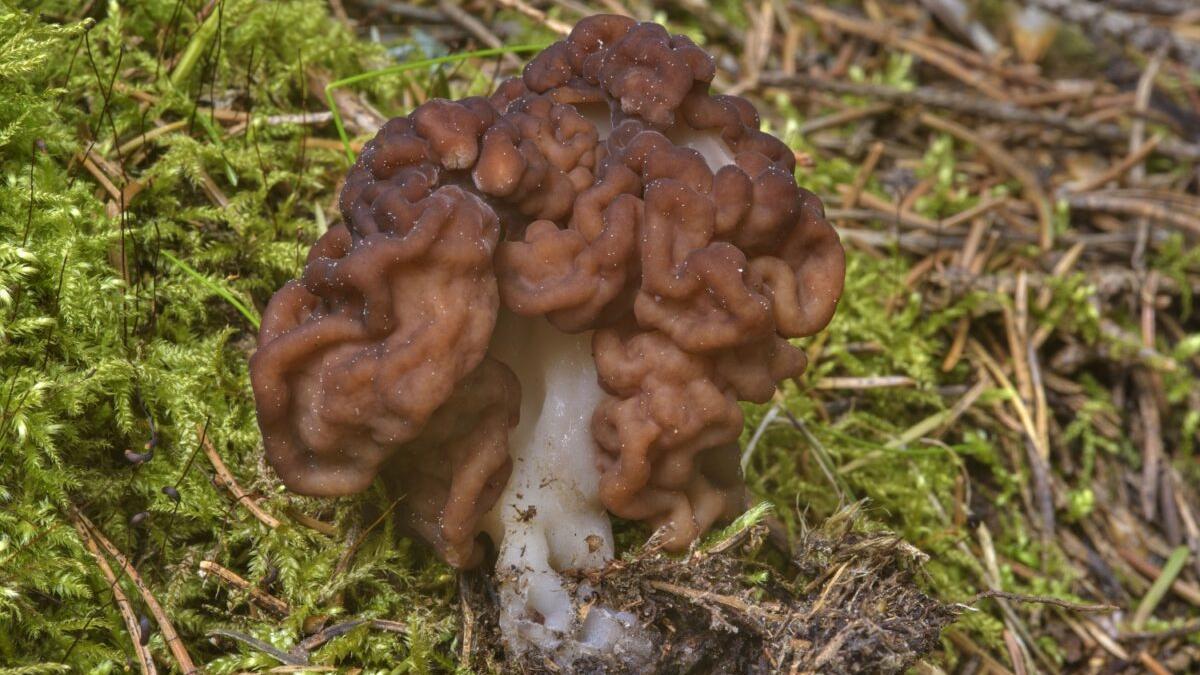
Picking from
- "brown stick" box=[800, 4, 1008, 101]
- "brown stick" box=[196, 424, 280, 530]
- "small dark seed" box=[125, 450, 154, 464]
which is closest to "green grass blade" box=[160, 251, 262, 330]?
"brown stick" box=[196, 424, 280, 530]

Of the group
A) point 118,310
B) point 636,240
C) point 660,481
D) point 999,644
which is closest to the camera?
point 636,240

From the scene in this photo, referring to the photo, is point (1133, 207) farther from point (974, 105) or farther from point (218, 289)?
point (218, 289)

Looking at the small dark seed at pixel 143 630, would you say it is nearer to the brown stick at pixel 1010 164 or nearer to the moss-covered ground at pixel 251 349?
Answer: the moss-covered ground at pixel 251 349

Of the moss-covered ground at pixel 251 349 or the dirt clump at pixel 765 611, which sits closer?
the dirt clump at pixel 765 611

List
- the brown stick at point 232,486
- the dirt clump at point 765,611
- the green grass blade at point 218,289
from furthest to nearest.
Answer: the green grass blade at point 218,289
the brown stick at point 232,486
the dirt clump at point 765,611

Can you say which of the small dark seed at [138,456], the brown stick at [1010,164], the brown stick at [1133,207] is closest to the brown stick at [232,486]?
the small dark seed at [138,456]

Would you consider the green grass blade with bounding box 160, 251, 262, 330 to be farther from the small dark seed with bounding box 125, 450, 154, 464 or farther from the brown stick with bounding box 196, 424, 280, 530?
the small dark seed with bounding box 125, 450, 154, 464

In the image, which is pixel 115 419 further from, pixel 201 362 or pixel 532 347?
pixel 532 347

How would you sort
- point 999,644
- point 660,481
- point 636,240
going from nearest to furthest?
point 636,240, point 660,481, point 999,644

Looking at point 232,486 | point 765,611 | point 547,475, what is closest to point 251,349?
point 232,486

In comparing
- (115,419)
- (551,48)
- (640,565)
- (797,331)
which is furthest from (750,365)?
(115,419)
